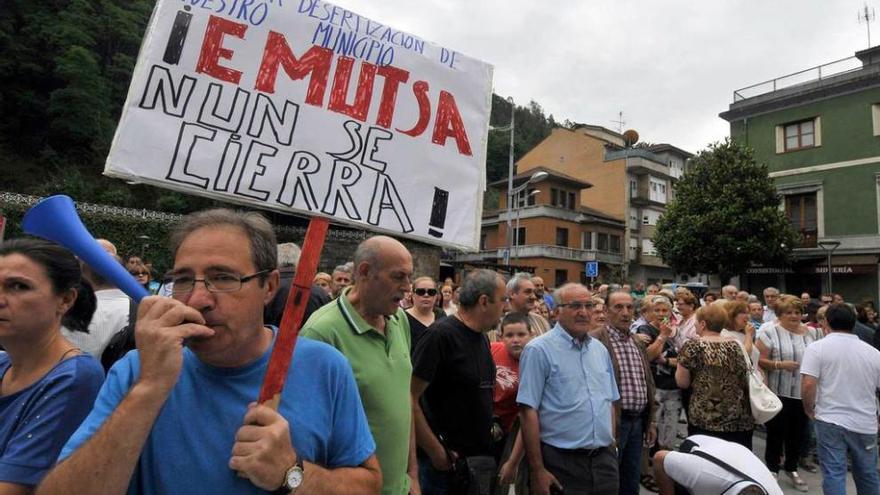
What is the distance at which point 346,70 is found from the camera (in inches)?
79.8

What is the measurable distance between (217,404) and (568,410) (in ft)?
9.07

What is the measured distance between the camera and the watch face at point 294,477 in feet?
4.22

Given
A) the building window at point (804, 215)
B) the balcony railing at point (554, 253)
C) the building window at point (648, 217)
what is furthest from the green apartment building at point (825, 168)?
the building window at point (648, 217)

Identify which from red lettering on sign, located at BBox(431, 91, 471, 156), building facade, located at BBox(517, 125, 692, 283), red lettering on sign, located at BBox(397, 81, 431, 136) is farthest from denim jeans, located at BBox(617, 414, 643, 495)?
building facade, located at BBox(517, 125, 692, 283)

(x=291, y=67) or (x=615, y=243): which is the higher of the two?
(x=615, y=243)

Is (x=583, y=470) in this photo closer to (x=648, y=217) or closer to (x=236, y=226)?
(x=236, y=226)

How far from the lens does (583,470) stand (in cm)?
359

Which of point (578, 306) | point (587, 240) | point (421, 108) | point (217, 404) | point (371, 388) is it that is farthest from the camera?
point (587, 240)

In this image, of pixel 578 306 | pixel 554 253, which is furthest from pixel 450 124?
Answer: pixel 554 253

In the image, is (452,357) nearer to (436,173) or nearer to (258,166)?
(436,173)

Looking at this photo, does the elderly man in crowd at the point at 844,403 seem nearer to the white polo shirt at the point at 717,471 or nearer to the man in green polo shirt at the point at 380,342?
the white polo shirt at the point at 717,471

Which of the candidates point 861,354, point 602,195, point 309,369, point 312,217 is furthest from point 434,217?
point 602,195

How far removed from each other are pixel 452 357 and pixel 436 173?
63.2 inches

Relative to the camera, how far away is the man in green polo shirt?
2.40 m
